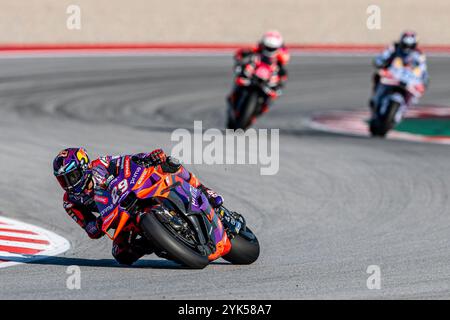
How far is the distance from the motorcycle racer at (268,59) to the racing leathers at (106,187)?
863 cm

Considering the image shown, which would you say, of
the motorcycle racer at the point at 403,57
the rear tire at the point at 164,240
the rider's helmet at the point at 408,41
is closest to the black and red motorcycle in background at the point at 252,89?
the motorcycle racer at the point at 403,57

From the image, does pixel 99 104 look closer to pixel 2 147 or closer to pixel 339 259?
pixel 2 147

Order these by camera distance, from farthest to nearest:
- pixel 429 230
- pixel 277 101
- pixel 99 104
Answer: pixel 277 101 < pixel 99 104 < pixel 429 230

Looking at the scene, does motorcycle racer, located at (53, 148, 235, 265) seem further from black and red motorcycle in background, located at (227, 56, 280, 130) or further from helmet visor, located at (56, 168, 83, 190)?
black and red motorcycle in background, located at (227, 56, 280, 130)

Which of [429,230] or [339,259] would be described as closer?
[339,259]

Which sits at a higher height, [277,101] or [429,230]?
[277,101]

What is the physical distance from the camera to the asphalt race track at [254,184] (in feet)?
28.1

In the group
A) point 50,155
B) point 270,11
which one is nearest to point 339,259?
point 50,155

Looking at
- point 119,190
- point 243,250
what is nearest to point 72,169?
point 119,190

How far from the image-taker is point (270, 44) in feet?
57.5

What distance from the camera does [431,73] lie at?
2680 centimetres

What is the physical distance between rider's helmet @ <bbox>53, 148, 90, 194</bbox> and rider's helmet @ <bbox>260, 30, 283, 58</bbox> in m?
9.17

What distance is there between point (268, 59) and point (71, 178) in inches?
371

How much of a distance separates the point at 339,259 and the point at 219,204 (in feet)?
4.06
